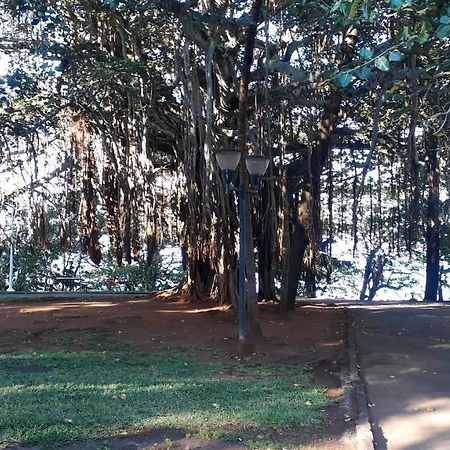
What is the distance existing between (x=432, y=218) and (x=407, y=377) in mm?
10400

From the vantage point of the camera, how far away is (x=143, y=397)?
5812mm

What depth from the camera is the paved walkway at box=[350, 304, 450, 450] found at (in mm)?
4988

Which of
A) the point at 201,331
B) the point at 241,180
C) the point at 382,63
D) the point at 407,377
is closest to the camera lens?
the point at 382,63

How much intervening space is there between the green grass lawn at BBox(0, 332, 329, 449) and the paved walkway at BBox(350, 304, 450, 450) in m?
0.61

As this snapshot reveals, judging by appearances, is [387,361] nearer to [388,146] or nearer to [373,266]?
[388,146]

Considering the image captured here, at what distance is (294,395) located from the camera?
19.9ft

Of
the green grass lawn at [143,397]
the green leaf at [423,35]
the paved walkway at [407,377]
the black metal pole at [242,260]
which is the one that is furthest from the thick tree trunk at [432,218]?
the green grass lawn at [143,397]

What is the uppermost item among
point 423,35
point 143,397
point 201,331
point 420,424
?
point 423,35

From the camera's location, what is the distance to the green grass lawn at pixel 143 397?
4805 mm

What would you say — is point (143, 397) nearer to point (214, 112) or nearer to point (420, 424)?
point (420, 424)

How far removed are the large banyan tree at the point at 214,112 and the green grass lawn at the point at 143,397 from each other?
2.22 m

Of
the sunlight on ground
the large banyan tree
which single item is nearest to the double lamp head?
the large banyan tree

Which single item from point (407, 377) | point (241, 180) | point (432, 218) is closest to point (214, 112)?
point (241, 180)

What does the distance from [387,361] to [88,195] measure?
7626 mm
